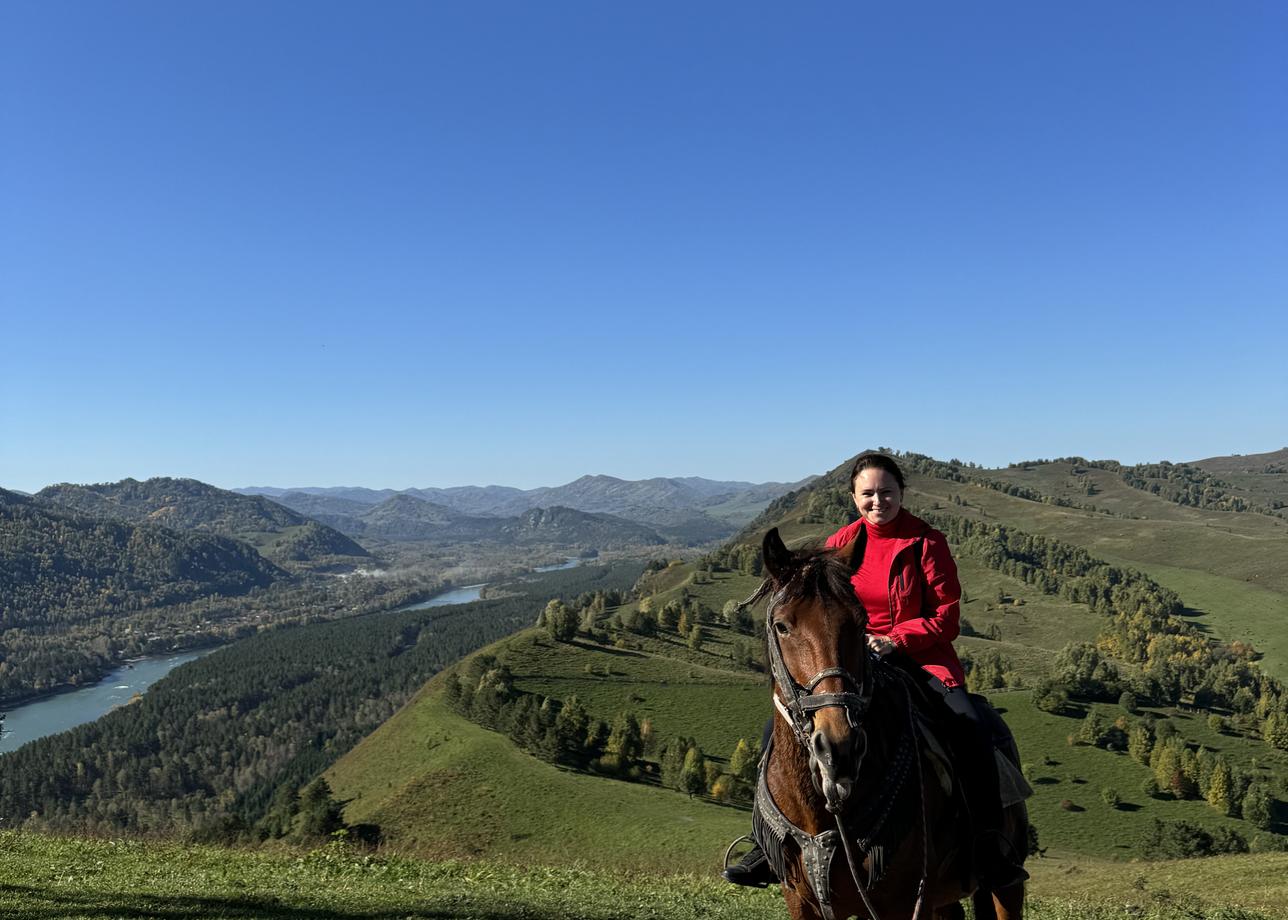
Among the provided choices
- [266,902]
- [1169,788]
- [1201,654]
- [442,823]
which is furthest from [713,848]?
[1201,654]

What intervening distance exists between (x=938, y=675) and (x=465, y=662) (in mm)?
133612

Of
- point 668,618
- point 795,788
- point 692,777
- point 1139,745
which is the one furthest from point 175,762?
point 795,788

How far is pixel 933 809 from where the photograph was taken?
6.77 meters

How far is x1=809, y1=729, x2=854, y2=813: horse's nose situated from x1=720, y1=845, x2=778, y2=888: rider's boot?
2.73m

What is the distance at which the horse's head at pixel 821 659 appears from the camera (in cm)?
521

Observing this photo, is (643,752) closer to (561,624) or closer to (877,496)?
(561,624)

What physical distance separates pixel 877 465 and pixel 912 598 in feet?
A: 4.82

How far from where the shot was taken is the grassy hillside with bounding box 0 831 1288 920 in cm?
1409

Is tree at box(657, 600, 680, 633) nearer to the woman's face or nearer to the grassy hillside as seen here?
the grassy hillside

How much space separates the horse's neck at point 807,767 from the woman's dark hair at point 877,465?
2.21 metres

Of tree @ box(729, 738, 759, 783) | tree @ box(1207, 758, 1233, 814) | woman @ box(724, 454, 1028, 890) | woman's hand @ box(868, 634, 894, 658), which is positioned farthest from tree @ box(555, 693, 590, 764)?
woman's hand @ box(868, 634, 894, 658)

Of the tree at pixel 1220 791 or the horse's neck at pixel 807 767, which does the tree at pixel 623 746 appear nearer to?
the tree at pixel 1220 791

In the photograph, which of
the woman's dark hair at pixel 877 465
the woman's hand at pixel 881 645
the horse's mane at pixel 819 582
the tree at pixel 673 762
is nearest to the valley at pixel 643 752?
the tree at pixel 673 762

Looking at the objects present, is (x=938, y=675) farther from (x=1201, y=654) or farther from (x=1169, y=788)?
(x=1201, y=654)
